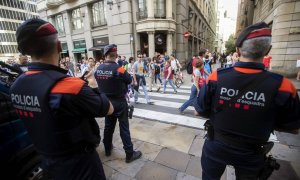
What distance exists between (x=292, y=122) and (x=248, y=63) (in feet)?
2.24

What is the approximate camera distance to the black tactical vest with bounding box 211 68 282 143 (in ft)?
4.83

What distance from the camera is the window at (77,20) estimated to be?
20714 mm

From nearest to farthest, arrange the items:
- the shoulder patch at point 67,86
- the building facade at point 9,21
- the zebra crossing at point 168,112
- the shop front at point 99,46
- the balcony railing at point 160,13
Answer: the shoulder patch at point 67,86 → the zebra crossing at point 168,112 → the balcony railing at point 160,13 → the shop front at point 99,46 → the building facade at point 9,21

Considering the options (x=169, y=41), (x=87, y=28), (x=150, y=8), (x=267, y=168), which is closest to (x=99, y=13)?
(x=87, y=28)

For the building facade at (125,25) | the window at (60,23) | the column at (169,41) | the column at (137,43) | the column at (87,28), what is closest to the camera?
the building facade at (125,25)

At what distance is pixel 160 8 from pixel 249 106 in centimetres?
1692

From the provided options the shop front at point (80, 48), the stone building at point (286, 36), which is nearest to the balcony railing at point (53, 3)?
the shop front at point (80, 48)

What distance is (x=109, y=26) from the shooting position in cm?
1770

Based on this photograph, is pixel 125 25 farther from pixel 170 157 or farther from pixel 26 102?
pixel 26 102

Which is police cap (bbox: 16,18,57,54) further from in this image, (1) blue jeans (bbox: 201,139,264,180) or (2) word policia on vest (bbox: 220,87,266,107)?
(1) blue jeans (bbox: 201,139,264,180)

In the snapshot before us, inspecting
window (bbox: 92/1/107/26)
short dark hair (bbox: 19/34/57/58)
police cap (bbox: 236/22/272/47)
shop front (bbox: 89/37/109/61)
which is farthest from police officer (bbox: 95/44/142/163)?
window (bbox: 92/1/107/26)

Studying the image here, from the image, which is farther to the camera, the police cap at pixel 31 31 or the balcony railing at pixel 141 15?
the balcony railing at pixel 141 15

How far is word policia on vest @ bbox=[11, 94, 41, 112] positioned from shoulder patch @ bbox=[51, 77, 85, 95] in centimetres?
18

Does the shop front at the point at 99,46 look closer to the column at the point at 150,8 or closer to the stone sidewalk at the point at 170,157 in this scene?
the column at the point at 150,8
